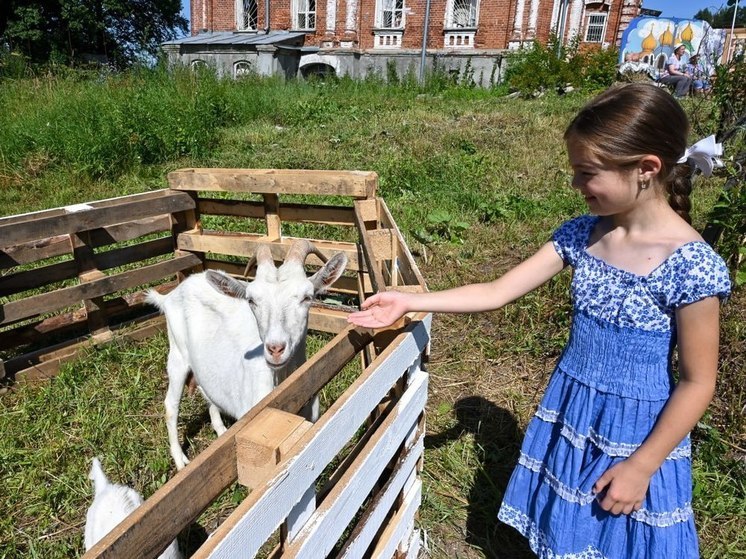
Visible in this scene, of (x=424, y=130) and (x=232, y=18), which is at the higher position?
(x=232, y=18)

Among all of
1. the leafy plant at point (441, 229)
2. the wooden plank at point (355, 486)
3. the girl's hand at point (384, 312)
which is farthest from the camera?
the leafy plant at point (441, 229)

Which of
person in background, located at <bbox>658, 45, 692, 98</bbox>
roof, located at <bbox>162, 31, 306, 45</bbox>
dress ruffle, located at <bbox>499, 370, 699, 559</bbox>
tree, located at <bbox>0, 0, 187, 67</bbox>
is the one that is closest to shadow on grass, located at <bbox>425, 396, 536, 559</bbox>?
dress ruffle, located at <bbox>499, 370, 699, 559</bbox>

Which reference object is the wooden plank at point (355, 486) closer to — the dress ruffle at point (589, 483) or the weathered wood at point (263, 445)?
the weathered wood at point (263, 445)

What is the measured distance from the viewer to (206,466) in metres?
1.12

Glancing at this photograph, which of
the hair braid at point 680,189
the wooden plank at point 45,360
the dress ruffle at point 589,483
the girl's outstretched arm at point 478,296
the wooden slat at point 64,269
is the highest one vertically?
the hair braid at point 680,189

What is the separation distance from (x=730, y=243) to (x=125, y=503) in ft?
12.8

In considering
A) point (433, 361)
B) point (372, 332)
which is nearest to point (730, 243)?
point (433, 361)

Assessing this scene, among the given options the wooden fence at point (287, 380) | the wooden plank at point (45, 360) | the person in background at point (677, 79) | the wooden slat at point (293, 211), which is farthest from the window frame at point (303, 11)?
the wooden plank at point (45, 360)

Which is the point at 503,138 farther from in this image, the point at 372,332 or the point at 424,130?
the point at 372,332

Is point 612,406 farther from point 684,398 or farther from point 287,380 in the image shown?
point 287,380

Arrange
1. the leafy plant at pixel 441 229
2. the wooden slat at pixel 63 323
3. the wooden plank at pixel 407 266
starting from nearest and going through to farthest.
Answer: the wooden plank at pixel 407 266, the wooden slat at pixel 63 323, the leafy plant at pixel 441 229

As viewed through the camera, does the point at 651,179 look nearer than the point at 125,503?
Yes

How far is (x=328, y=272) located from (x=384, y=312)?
0.87 meters

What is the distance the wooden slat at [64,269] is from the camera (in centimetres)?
407
